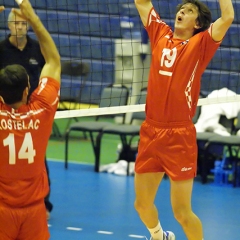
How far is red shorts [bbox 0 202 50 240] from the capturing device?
4.84m

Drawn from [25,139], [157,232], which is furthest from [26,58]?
[25,139]

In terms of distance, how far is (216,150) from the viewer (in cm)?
1074

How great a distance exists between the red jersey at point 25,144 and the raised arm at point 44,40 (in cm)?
8

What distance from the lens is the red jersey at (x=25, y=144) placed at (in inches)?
187

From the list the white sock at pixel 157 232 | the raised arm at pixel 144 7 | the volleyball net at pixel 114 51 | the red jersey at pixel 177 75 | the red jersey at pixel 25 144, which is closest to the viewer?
the red jersey at pixel 25 144

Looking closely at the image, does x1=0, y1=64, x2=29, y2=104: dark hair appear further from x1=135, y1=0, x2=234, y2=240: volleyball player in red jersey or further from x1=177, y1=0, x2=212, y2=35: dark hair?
x1=177, y1=0, x2=212, y2=35: dark hair

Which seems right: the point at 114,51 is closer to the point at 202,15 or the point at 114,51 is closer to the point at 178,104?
the point at 202,15

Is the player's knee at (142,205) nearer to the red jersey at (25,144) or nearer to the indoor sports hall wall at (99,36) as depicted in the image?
the red jersey at (25,144)

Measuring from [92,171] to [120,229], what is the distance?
3.08 metres

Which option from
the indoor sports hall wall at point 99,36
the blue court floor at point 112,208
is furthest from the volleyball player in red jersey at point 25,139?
the indoor sports hall wall at point 99,36

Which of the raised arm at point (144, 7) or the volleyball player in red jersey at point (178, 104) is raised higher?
the raised arm at point (144, 7)

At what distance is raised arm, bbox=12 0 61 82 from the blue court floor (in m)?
3.29

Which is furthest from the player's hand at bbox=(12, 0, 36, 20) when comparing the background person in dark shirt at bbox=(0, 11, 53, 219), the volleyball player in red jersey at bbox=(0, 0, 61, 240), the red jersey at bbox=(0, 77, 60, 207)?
the background person in dark shirt at bbox=(0, 11, 53, 219)

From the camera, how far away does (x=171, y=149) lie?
6.56 meters
